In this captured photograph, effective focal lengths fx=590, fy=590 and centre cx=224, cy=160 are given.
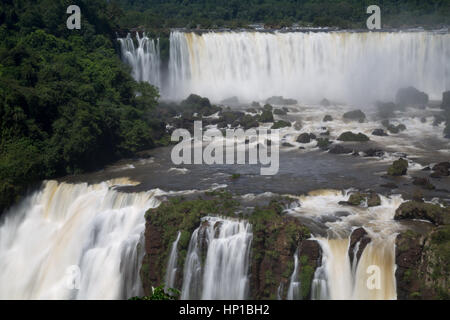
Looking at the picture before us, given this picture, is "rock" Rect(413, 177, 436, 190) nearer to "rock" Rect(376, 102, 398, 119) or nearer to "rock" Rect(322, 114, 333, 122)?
"rock" Rect(322, 114, 333, 122)

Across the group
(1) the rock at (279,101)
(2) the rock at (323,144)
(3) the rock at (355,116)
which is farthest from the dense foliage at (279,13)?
(2) the rock at (323,144)

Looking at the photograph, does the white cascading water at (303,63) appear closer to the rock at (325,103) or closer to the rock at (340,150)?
the rock at (325,103)

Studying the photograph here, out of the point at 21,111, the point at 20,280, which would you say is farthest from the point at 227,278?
the point at 21,111

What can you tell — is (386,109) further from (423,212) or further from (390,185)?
(423,212)

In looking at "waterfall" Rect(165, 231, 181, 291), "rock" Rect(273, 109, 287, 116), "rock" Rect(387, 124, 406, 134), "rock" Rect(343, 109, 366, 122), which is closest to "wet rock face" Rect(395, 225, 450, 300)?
"waterfall" Rect(165, 231, 181, 291)

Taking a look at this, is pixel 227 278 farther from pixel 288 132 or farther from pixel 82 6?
pixel 82 6

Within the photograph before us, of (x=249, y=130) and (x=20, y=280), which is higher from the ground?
(x=249, y=130)
